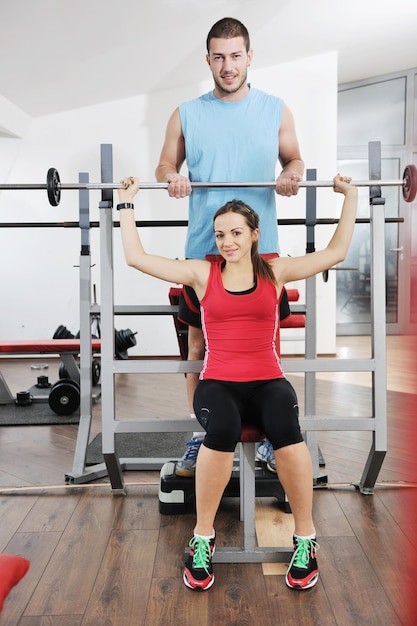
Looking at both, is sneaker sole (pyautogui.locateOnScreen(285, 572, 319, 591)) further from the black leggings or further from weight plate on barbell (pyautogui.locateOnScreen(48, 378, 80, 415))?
weight plate on barbell (pyautogui.locateOnScreen(48, 378, 80, 415))

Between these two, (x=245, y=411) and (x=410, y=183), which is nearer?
(x=245, y=411)

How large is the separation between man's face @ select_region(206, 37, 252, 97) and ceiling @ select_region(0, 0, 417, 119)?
2.16m

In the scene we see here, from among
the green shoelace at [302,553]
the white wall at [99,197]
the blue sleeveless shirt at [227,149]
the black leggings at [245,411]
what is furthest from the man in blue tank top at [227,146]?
the white wall at [99,197]

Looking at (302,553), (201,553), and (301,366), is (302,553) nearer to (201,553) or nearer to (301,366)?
(201,553)

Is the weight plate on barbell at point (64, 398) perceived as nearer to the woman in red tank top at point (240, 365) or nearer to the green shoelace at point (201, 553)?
the woman in red tank top at point (240, 365)

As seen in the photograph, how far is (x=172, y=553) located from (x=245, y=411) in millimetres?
487

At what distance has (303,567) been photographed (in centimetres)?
158

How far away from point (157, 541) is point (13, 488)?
2.40ft

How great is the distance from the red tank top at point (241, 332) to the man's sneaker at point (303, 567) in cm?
47

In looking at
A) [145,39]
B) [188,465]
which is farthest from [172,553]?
[145,39]

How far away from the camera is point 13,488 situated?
228 centimetres

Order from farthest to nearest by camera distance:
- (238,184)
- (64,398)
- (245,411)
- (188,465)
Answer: (64,398), (188,465), (238,184), (245,411)

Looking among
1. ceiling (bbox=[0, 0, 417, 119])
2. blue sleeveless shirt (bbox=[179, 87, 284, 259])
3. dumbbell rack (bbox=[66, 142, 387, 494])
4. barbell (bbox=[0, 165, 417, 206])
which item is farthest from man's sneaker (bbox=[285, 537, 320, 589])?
ceiling (bbox=[0, 0, 417, 119])

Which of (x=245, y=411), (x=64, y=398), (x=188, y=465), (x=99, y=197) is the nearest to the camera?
(x=245, y=411)
